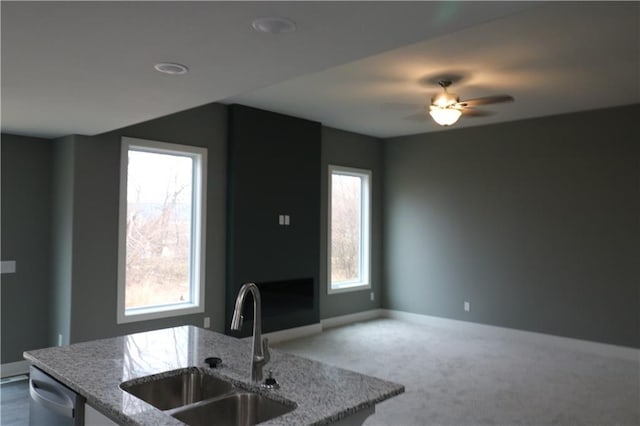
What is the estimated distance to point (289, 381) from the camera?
6.13 feet

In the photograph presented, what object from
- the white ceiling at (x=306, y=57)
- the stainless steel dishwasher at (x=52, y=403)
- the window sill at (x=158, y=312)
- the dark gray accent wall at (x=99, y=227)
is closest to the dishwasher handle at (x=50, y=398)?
the stainless steel dishwasher at (x=52, y=403)

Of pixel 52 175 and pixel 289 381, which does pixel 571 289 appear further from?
pixel 52 175

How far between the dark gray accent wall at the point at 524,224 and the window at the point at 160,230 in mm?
3444

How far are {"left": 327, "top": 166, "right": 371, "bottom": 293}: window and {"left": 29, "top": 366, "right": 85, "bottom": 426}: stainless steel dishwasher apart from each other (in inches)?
193

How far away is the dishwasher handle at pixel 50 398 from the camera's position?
186cm

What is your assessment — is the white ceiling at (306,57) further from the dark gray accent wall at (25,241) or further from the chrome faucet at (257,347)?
the chrome faucet at (257,347)

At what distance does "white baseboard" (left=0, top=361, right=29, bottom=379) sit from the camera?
14.4 feet

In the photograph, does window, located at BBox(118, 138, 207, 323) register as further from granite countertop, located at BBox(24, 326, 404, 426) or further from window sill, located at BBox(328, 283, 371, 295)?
granite countertop, located at BBox(24, 326, 404, 426)

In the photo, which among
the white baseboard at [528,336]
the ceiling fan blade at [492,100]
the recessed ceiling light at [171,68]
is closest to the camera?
the recessed ceiling light at [171,68]

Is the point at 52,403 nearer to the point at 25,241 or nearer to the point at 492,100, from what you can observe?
the point at 25,241

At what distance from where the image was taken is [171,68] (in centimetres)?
246

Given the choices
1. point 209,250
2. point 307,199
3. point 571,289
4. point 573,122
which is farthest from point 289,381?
point 573,122

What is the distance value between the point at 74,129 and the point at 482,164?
5051mm

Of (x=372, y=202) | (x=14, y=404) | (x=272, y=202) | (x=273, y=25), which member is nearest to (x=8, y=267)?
(x=14, y=404)
